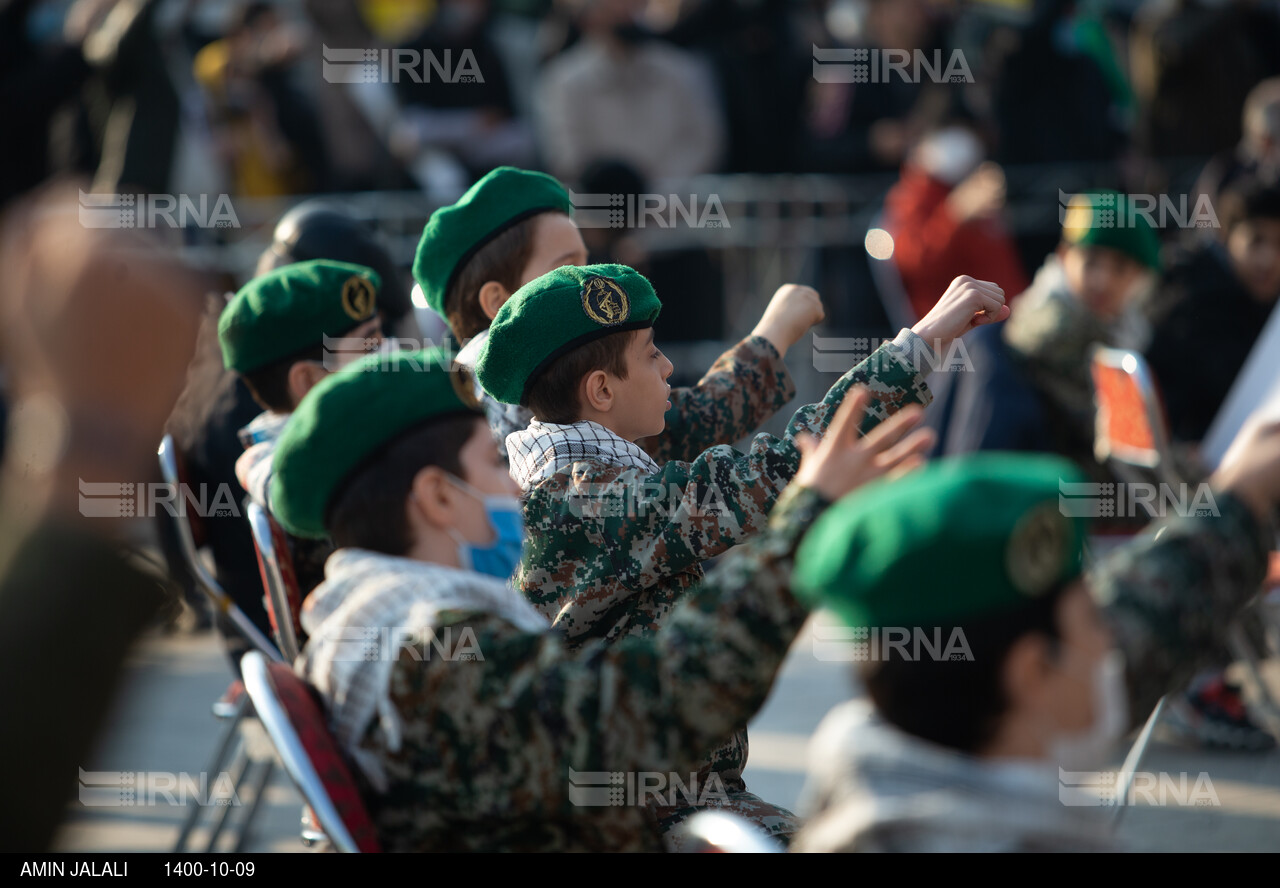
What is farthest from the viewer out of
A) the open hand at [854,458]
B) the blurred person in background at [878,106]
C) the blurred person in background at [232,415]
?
the blurred person in background at [878,106]

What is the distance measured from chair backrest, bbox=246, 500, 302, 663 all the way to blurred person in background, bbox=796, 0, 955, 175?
6.45 metres

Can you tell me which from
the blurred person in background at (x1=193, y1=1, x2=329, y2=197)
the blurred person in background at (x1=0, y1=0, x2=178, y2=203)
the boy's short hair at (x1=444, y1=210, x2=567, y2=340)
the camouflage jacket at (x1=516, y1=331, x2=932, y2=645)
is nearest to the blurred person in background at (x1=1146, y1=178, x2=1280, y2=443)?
the boy's short hair at (x1=444, y1=210, x2=567, y2=340)

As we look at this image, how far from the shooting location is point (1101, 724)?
1.85 meters

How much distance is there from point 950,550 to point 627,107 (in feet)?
25.1

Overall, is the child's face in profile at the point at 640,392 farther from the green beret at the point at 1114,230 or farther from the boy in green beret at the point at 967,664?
the green beret at the point at 1114,230

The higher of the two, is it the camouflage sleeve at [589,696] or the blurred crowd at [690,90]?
the blurred crowd at [690,90]

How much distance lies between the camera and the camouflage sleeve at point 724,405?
336 centimetres

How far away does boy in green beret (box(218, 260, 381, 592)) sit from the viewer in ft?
11.7

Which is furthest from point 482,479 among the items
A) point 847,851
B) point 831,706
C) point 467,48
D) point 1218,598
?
point 467,48

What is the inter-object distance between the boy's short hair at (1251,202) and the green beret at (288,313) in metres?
3.79

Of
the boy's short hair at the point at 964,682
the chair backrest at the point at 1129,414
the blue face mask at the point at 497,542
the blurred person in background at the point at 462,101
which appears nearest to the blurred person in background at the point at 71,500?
the blue face mask at the point at 497,542

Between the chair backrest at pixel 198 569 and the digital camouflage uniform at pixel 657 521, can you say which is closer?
the digital camouflage uniform at pixel 657 521

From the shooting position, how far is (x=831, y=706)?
18.7 feet

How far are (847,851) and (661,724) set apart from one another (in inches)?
12.5
